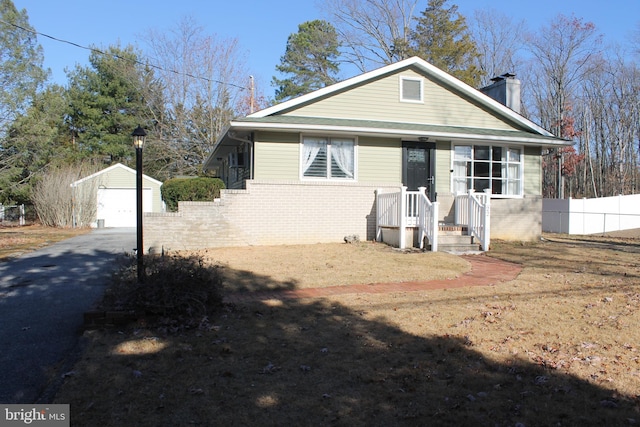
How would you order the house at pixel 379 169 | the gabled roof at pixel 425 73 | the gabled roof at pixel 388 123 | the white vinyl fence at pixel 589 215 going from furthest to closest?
1. the white vinyl fence at pixel 589 215
2. the gabled roof at pixel 425 73
3. the gabled roof at pixel 388 123
4. the house at pixel 379 169

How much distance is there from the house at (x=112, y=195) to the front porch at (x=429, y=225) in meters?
18.5

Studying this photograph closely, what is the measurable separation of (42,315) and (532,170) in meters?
14.2

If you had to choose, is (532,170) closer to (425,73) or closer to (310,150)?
(425,73)

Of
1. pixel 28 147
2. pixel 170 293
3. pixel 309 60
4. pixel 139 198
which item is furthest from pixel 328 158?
pixel 309 60

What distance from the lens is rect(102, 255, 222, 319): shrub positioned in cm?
575

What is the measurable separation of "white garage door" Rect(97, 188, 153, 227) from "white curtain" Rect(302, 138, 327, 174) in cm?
1711

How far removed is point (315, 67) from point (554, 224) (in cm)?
2225

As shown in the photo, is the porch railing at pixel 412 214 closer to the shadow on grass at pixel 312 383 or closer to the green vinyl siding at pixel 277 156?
the green vinyl siding at pixel 277 156

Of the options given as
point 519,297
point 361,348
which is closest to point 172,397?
point 361,348

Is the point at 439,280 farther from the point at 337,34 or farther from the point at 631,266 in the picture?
the point at 337,34

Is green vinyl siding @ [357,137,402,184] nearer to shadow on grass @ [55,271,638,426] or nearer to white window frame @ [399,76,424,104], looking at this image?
white window frame @ [399,76,424,104]

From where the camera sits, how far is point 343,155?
1411 cm

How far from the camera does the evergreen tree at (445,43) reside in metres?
32.9

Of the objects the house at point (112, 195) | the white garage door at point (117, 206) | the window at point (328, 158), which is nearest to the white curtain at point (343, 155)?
the window at point (328, 158)
